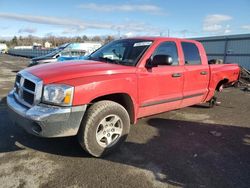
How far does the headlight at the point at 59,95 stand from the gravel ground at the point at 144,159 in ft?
3.10

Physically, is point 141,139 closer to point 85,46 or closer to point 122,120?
point 122,120

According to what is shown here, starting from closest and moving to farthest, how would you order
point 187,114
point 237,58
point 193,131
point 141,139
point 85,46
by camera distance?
point 141,139 → point 193,131 → point 187,114 → point 237,58 → point 85,46

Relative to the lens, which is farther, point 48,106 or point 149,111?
point 149,111

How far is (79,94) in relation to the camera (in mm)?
3404

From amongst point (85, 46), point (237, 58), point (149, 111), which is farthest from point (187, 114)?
point (85, 46)

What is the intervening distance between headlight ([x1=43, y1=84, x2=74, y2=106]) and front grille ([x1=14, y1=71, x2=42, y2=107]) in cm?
Answer: 13

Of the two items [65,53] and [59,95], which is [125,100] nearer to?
[59,95]

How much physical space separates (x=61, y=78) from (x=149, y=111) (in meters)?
1.84

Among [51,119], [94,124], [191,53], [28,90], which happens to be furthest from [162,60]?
[28,90]

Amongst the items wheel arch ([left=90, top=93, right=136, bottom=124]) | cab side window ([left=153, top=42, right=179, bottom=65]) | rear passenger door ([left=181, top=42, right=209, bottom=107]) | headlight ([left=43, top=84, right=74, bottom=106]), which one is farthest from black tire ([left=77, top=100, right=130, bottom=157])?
rear passenger door ([left=181, top=42, right=209, bottom=107])

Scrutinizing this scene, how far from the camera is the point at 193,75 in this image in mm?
5355

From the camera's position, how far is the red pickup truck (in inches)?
132

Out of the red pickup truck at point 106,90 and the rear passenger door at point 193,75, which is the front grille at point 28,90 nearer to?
the red pickup truck at point 106,90

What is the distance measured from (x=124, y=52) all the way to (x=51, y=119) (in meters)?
2.15
